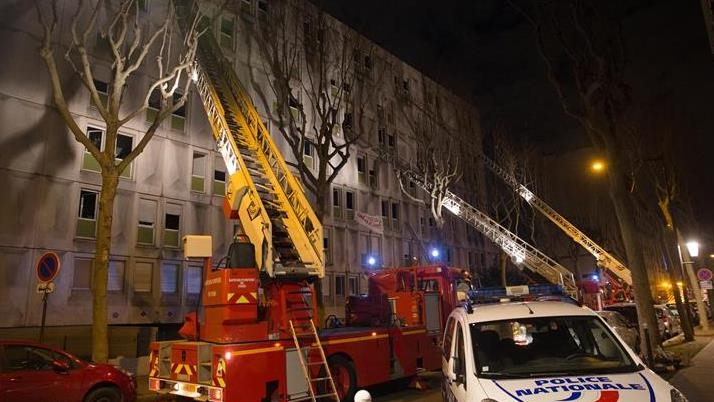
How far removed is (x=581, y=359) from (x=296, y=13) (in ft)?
59.2

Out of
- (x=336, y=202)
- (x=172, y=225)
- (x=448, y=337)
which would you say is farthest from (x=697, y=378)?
(x=336, y=202)

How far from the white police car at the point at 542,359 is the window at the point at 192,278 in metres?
16.9

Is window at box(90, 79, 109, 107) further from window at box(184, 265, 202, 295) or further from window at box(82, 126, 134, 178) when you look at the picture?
window at box(184, 265, 202, 295)

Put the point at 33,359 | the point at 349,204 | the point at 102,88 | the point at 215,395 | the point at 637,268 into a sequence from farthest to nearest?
the point at 349,204
the point at 102,88
the point at 637,268
the point at 33,359
the point at 215,395

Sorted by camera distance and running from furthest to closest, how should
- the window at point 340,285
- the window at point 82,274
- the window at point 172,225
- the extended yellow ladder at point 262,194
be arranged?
the window at point 340,285 → the window at point 172,225 → the window at point 82,274 → the extended yellow ladder at point 262,194

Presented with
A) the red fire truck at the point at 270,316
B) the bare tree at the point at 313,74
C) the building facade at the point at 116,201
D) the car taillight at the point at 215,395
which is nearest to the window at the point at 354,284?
the building facade at the point at 116,201

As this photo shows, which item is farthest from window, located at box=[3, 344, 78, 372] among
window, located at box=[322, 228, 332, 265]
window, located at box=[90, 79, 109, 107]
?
window, located at box=[322, 228, 332, 265]

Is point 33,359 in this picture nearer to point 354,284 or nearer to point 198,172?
point 198,172

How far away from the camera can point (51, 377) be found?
27.3 feet

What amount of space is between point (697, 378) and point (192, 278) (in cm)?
1763

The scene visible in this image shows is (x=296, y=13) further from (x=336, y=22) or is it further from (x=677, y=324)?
(x=677, y=324)

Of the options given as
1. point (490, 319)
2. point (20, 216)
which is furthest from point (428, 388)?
point (20, 216)

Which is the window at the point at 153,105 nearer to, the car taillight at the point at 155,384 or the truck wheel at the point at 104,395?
the truck wheel at the point at 104,395

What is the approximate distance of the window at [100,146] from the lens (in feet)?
62.1
